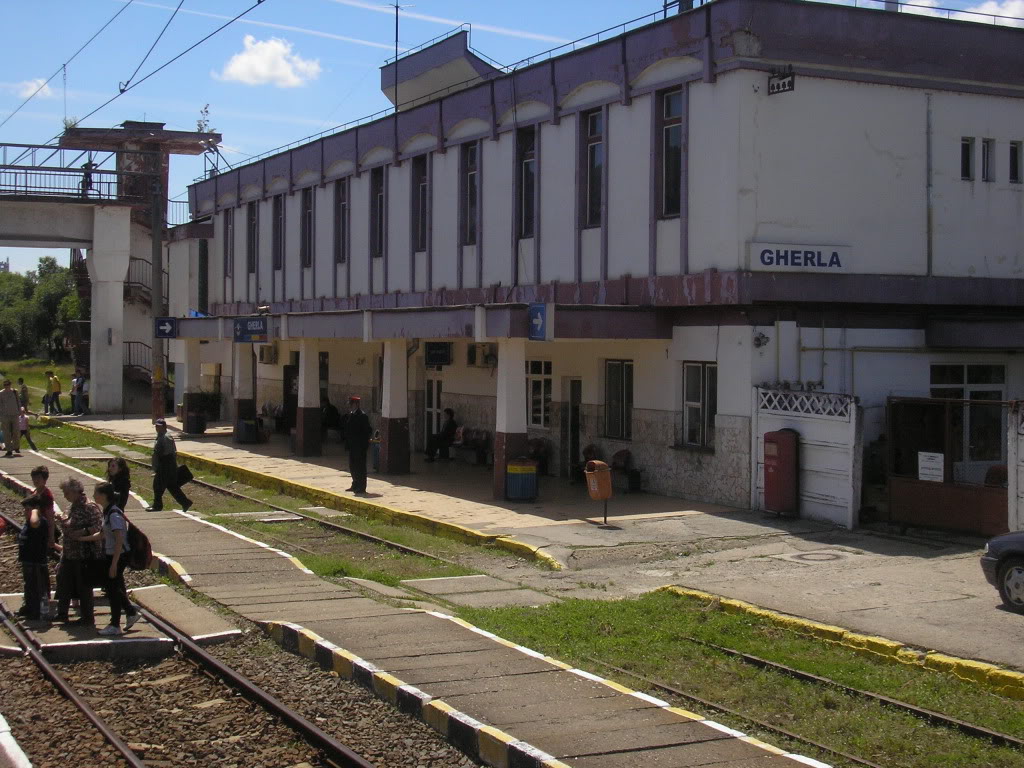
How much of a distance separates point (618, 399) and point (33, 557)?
1334 centimetres

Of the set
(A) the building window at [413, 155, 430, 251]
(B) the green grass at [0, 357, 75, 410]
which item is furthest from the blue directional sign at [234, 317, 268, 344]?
(B) the green grass at [0, 357, 75, 410]

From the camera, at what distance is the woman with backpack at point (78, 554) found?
10.8 metres

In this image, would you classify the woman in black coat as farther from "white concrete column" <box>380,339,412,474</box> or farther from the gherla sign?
the gherla sign

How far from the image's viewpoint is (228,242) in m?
40.6

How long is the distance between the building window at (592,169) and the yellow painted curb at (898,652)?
11.6 m

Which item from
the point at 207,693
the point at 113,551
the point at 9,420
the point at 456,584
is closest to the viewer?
the point at 207,693

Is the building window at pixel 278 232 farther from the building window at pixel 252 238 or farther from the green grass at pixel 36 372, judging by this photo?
the green grass at pixel 36 372

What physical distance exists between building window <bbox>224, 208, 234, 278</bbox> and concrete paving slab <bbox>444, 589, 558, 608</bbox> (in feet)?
96.2

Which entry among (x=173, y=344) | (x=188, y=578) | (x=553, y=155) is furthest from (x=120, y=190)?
(x=188, y=578)

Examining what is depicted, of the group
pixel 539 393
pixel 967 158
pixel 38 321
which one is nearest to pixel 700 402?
pixel 539 393

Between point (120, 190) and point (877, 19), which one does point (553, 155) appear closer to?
point (877, 19)

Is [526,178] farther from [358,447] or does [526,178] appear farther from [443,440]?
[358,447]

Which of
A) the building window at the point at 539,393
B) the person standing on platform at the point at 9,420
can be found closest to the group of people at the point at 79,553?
the building window at the point at 539,393

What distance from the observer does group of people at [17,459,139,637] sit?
1081cm
